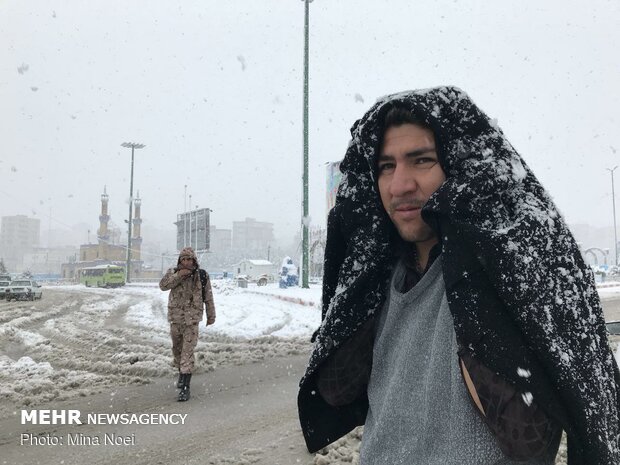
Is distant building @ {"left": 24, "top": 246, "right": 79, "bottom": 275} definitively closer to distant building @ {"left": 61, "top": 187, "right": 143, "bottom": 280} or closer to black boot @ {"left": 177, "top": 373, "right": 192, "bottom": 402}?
distant building @ {"left": 61, "top": 187, "right": 143, "bottom": 280}

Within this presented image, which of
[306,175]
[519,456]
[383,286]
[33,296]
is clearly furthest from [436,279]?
[33,296]

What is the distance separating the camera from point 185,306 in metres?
6.29

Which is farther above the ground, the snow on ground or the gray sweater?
the gray sweater

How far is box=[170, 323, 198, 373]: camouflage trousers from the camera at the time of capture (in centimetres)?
584

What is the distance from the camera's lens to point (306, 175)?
2062 cm

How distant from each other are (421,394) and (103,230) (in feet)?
334

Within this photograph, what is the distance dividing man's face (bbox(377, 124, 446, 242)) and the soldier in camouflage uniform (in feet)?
17.1

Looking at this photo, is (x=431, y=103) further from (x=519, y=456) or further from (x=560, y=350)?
(x=519, y=456)

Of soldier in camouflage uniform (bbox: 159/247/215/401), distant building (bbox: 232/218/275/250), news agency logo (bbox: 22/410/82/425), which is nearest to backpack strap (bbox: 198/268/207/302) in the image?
soldier in camouflage uniform (bbox: 159/247/215/401)

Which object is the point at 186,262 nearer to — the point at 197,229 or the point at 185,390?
the point at 185,390

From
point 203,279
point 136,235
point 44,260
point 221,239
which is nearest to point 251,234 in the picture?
point 221,239

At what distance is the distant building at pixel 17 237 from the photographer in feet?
462

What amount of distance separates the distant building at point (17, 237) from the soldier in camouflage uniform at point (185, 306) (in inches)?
6160
